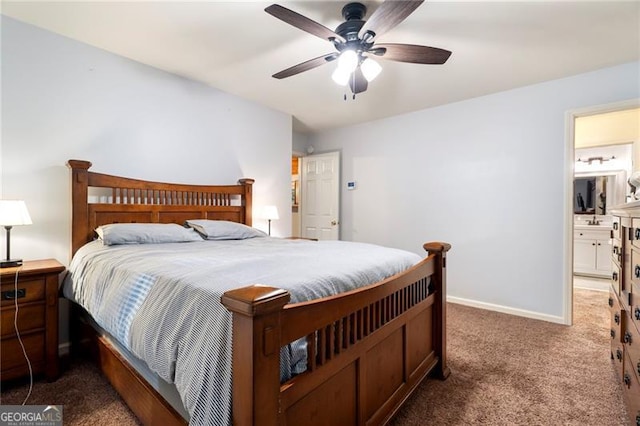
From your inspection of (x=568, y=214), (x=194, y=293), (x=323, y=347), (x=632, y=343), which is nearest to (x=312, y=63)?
(x=194, y=293)

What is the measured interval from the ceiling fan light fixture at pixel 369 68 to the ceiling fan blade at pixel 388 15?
24cm

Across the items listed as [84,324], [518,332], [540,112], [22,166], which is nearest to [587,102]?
[540,112]

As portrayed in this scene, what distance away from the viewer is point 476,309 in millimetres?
3594

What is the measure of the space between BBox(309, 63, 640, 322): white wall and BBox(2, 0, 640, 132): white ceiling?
264 mm

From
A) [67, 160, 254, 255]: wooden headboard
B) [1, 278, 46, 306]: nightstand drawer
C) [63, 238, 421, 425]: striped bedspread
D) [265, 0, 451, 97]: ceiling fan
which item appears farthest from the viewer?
[67, 160, 254, 255]: wooden headboard

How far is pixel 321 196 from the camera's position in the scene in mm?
5129

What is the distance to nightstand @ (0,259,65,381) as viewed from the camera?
188cm

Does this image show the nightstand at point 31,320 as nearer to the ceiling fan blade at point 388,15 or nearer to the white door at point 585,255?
the ceiling fan blade at point 388,15

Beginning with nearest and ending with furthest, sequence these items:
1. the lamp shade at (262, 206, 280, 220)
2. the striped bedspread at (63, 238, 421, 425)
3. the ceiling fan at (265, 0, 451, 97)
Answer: the striped bedspread at (63, 238, 421, 425), the ceiling fan at (265, 0, 451, 97), the lamp shade at (262, 206, 280, 220)

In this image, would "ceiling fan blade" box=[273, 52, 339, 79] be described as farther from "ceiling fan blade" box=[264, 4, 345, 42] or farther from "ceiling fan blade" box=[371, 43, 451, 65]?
A: "ceiling fan blade" box=[371, 43, 451, 65]

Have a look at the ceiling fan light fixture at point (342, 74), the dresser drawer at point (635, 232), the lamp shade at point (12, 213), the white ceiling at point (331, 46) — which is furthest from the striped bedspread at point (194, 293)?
the white ceiling at point (331, 46)

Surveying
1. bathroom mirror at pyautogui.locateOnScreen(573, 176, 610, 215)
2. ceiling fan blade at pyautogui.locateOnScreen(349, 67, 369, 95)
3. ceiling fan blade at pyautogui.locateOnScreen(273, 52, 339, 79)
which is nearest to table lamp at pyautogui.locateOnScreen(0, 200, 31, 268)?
ceiling fan blade at pyautogui.locateOnScreen(273, 52, 339, 79)

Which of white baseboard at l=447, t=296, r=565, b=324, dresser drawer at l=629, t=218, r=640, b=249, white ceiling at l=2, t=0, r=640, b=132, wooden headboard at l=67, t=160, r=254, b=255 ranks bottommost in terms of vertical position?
white baseboard at l=447, t=296, r=565, b=324

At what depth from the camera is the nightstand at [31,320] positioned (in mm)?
1877
